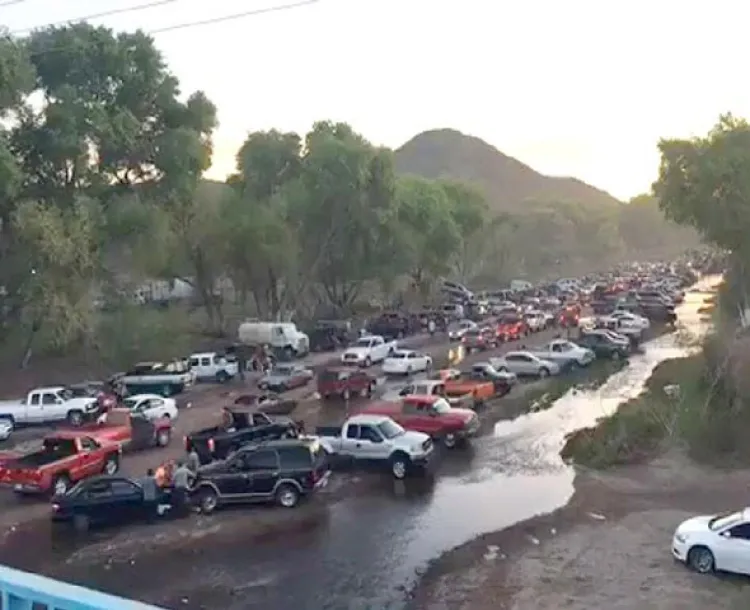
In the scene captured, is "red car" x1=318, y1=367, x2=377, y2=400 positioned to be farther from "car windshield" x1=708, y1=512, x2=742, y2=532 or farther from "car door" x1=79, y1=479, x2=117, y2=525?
"car windshield" x1=708, y1=512, x2=742, y2=532

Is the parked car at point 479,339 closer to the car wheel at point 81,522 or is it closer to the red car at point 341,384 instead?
the red car at point 341,384

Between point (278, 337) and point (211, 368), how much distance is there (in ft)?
26.0

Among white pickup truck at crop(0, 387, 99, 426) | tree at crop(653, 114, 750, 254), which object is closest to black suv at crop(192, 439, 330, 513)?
white pickup truck at crop(0, 387, 99, 426)

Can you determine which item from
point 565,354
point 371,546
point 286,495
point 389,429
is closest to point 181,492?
point 286,495

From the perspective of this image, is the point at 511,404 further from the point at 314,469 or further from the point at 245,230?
the point at 245,230

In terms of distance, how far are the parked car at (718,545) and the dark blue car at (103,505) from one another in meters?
10.8

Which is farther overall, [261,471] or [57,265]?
[57,265]

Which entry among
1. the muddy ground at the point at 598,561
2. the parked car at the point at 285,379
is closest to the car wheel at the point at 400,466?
the muddy ground at the point at 598,561

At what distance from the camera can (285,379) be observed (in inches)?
1577

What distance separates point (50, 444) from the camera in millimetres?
24734

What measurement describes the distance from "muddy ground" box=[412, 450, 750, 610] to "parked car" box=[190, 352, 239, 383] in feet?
76.2

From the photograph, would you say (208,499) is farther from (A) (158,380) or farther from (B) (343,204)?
(B) (343,204)

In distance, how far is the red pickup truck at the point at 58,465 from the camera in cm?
2359

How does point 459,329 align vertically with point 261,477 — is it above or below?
above
